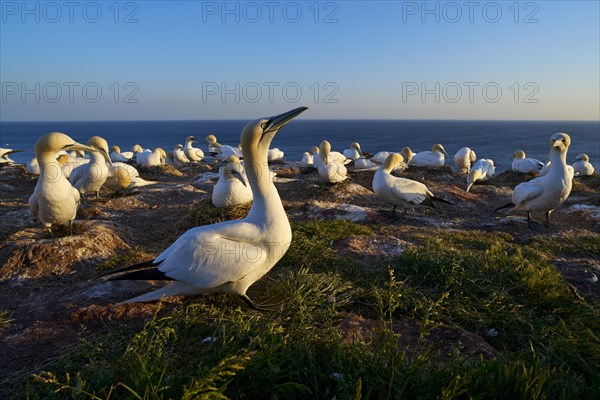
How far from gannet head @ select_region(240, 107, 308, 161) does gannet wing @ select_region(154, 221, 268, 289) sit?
0.87 metres

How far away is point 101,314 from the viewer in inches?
141

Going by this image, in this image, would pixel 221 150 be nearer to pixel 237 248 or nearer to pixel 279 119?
pixel 279 119

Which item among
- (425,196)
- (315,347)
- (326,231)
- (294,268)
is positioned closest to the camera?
(315,347)

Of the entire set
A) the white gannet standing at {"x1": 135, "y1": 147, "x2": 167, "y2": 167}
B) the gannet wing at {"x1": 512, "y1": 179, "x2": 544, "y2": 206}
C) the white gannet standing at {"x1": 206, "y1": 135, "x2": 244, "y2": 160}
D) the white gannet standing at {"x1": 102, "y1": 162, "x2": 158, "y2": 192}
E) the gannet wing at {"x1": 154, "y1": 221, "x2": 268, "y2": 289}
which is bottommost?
the gannet wing at {"x1": 154, "y1": 221, "x2": 268, "y2": 289}

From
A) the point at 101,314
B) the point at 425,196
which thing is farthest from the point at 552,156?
the point at 101,314

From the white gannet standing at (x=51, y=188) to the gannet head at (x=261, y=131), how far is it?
10.9 feet

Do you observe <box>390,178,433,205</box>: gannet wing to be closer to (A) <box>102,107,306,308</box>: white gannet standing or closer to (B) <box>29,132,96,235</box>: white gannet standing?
→ (A) <box>102,107,306,308</box>: white gannet standing

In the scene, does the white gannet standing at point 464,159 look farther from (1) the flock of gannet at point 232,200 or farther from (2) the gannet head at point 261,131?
(2) the gannet head at point 261,131

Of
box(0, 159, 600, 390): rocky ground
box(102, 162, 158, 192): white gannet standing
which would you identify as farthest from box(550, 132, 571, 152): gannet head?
box(102, 162, 158, 192): white gannet standing

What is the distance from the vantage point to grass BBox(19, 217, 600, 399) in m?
2.34

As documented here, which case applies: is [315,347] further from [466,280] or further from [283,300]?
[466,280]

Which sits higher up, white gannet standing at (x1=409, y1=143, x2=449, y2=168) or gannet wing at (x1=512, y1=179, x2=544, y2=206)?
white gannet standing at (x1=409, y1=143, x2=449, y2=168)

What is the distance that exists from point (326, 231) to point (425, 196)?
154 inches

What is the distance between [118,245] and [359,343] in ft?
15.3
